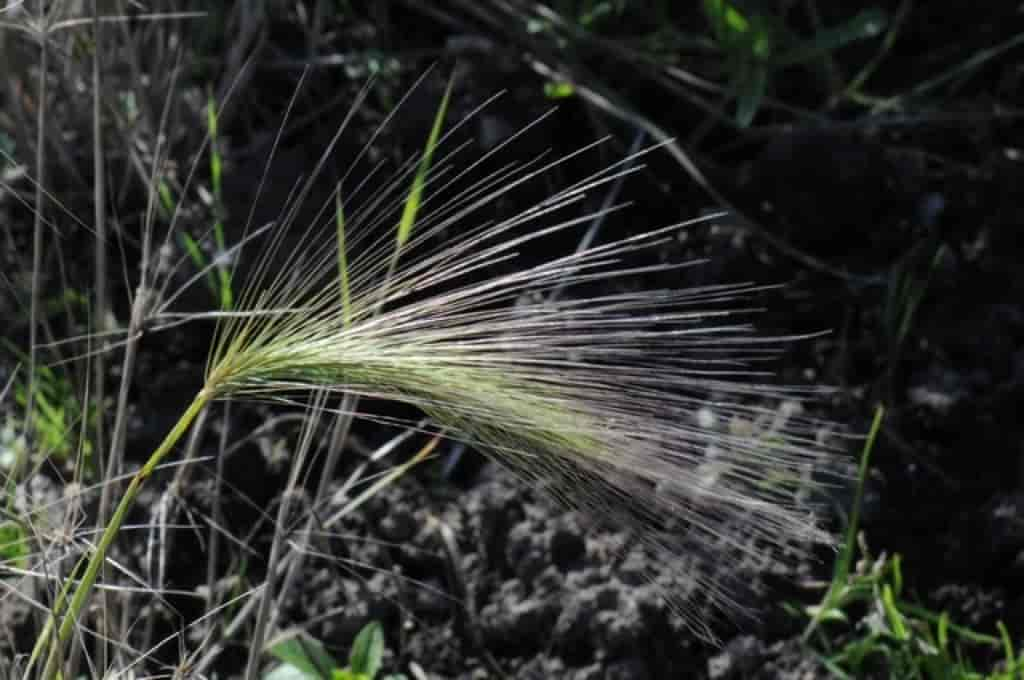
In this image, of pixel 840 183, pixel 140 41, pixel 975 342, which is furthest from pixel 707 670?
pixel 140 41

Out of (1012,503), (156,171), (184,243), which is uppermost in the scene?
(156,171)

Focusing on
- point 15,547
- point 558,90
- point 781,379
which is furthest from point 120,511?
point 558,90

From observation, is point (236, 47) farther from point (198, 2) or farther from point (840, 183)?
point (840, 183)

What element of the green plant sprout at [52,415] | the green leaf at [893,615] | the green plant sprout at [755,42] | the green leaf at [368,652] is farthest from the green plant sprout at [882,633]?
the green plant sprout at [52,415]

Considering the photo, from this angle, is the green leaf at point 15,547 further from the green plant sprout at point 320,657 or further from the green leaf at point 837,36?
the green leaf at point 837,36

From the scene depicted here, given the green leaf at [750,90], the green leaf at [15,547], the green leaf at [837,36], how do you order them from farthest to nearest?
the green leaf at [837,36], the green leaf at [750,90], the green leaf at [15,547]

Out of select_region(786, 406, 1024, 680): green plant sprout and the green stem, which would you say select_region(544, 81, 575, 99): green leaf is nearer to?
select_region(786, 406, 1024, 680): green plant sprout

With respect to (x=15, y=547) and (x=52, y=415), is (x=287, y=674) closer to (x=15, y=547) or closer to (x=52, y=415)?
(x=15, y=547)

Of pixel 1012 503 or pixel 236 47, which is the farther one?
pixel 236 47
